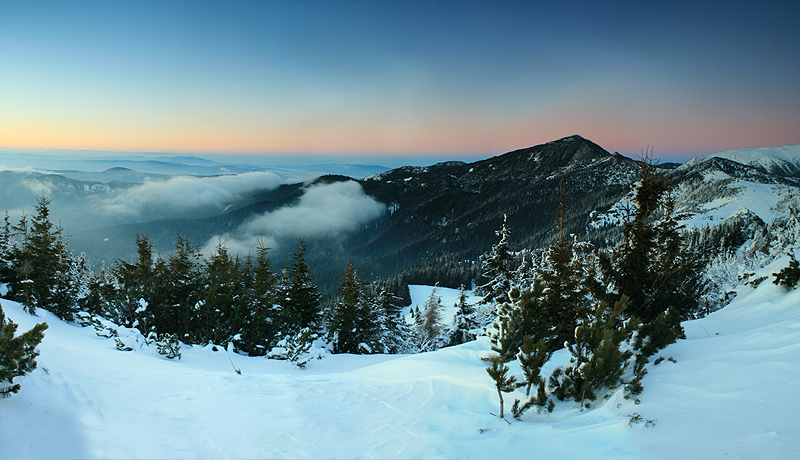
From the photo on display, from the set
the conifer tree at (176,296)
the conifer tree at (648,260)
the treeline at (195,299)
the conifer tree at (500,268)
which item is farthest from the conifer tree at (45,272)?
the conifer tree at (648,260)

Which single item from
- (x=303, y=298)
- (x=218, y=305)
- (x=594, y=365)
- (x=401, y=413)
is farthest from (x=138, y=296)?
(x=594, y=365)

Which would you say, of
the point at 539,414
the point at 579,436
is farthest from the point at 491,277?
the point at 579,436

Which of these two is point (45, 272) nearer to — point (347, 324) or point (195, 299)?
point (195, 299)

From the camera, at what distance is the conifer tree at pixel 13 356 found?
454 cm

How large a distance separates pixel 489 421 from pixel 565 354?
466 cm

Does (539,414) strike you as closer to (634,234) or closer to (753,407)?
(753,407)

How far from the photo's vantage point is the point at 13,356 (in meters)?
4.57

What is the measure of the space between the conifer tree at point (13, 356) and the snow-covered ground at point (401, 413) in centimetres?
24

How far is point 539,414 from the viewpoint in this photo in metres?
6.10

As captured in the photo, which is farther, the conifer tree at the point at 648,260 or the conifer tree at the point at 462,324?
the conifer tree at the point at 462,324

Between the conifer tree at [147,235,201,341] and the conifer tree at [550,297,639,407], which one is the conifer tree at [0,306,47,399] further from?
the conifer tree at [147,235,201,341]

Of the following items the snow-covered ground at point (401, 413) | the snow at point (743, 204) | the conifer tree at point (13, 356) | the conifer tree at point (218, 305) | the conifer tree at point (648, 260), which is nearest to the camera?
the snow-covered ground at point (401, 413)

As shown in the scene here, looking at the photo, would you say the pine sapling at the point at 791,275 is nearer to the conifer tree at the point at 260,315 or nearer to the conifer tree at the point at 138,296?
the conifer tree at the point at 260,315

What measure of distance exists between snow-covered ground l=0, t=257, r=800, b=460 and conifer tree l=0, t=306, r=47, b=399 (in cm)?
24
